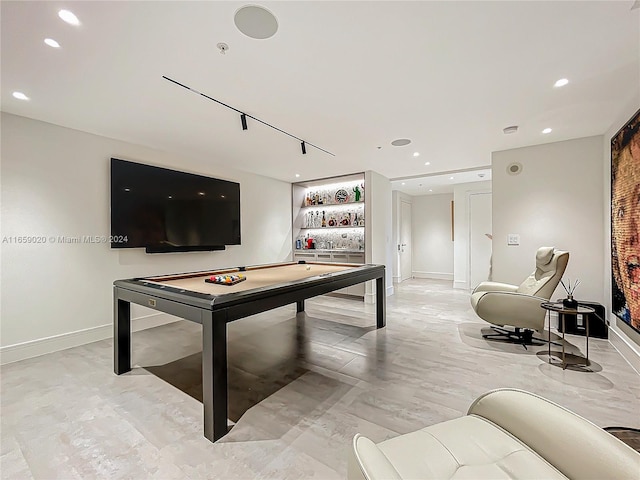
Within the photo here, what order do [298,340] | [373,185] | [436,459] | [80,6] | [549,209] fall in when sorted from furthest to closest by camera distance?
[373,185]
[549,209]
[298,340]
[80,6]
[436,459]

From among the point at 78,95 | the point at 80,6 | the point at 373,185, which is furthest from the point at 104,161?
the point at 373,185

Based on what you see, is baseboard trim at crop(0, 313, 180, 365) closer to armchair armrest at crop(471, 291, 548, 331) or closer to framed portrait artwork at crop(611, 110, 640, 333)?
armchair armrest at crop(471, 291, 548, 331)

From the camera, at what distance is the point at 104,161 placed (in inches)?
146

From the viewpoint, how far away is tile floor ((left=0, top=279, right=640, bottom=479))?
163 centimetres

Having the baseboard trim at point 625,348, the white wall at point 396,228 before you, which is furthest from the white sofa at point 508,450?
the white wall at point 396,228

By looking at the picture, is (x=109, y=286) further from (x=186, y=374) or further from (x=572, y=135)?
(x=572, y=135)

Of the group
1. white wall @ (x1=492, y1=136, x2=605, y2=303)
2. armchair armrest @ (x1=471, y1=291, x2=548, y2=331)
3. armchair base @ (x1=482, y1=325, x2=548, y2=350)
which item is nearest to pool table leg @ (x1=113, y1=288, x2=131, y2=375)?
armchair armrest @ (x1=471, y1=291, x2=548, y2=331)

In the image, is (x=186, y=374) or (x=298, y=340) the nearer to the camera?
(x=186, y=374)

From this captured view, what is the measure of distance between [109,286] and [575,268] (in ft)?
20.7

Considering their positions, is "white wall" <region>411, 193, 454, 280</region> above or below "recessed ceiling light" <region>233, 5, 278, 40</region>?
below

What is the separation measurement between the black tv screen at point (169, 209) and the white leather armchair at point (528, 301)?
13.7 feet

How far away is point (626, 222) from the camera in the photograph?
9.42 feet

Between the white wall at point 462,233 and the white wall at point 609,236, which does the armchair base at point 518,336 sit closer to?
the white wall at point 609,236

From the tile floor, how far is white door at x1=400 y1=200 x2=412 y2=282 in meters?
4.47
